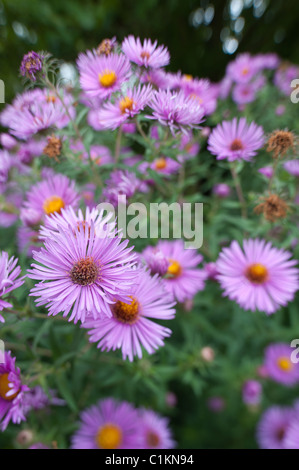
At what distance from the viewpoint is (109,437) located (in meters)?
1.07

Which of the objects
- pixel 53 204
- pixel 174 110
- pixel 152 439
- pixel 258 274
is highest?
pixel 174 110

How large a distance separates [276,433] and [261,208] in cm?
100

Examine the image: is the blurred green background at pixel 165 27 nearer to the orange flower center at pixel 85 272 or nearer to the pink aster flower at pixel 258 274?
the pink aster flower at pixel 258 274

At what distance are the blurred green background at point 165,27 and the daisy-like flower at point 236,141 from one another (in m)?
1.12

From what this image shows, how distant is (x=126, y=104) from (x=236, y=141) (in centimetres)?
31

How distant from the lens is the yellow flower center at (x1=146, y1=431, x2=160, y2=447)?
116cm

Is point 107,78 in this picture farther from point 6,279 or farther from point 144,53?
point 6,279

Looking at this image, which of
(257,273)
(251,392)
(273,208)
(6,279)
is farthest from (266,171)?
(251,392)

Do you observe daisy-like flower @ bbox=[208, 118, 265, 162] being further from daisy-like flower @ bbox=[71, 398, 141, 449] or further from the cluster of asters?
daisy-like flower @ bbox=[71, 398, 141, 449]

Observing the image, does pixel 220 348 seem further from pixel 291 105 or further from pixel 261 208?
pixel 291 105

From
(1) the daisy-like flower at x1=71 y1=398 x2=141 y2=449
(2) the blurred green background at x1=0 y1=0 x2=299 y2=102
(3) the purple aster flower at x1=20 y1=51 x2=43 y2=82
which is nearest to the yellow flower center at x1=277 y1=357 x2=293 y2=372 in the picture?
(1) the daisy-like flower at x1=71 y1=398 x2=141 y2=449

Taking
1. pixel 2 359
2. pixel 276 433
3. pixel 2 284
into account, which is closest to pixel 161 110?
pixel 2 284

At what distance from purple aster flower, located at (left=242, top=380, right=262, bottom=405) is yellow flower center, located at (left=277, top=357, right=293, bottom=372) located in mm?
134
